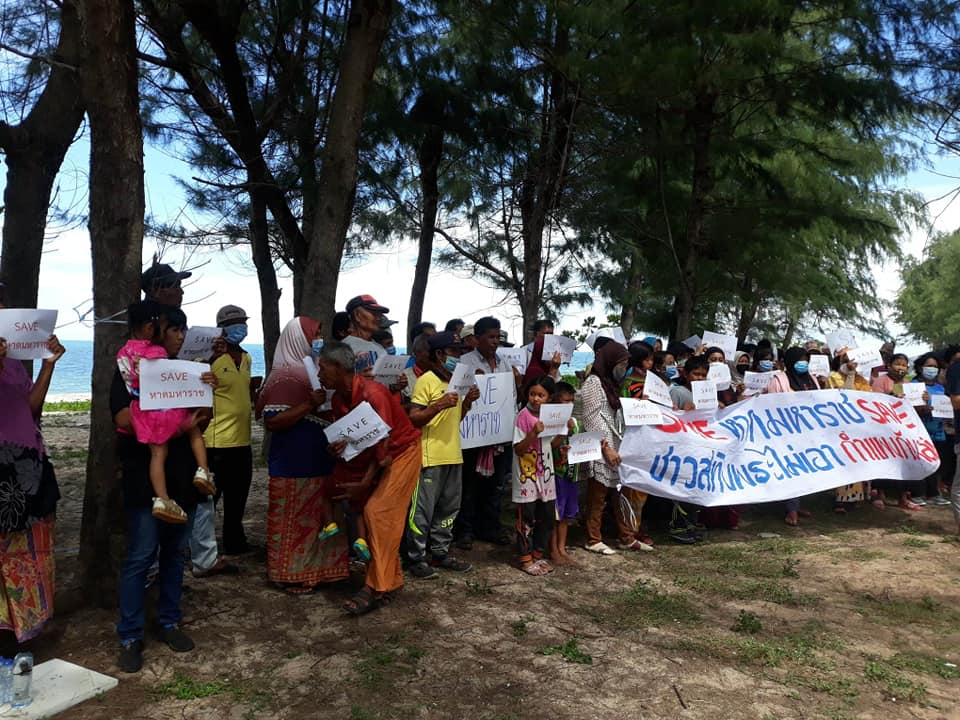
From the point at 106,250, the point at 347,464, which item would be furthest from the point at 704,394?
the point at 106,250

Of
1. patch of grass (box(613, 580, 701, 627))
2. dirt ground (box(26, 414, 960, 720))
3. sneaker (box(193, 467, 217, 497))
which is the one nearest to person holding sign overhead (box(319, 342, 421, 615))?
dirt ground (box(26, 414, 960, 720))

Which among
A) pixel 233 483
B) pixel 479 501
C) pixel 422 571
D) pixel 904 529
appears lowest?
pixel 422 571

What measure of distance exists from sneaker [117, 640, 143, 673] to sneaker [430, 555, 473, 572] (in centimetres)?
224

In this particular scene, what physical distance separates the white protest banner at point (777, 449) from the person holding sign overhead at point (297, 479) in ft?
8.32

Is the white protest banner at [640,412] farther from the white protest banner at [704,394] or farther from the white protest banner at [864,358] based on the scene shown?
the white protest banner at [864,358]

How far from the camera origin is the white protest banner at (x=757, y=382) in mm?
7133

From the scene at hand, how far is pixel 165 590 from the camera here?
387 cm

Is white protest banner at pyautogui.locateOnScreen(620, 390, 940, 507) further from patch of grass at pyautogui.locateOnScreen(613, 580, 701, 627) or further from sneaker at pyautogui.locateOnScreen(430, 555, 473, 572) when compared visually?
sneaker at pyautogui.locateOnScreen(430, 555, 473, 572)

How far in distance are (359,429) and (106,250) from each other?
1.77m

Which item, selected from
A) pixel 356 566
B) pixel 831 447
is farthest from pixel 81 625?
pixel 831 447

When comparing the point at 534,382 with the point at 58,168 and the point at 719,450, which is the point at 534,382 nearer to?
the point at 719,450

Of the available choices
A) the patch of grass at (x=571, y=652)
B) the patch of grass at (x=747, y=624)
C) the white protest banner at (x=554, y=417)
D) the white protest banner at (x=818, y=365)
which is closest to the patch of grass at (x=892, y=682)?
the patch of grass at (x=747, y=624)

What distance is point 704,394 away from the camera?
6.31 metres

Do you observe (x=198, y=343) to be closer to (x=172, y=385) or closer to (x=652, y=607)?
(x=172, y=385)
